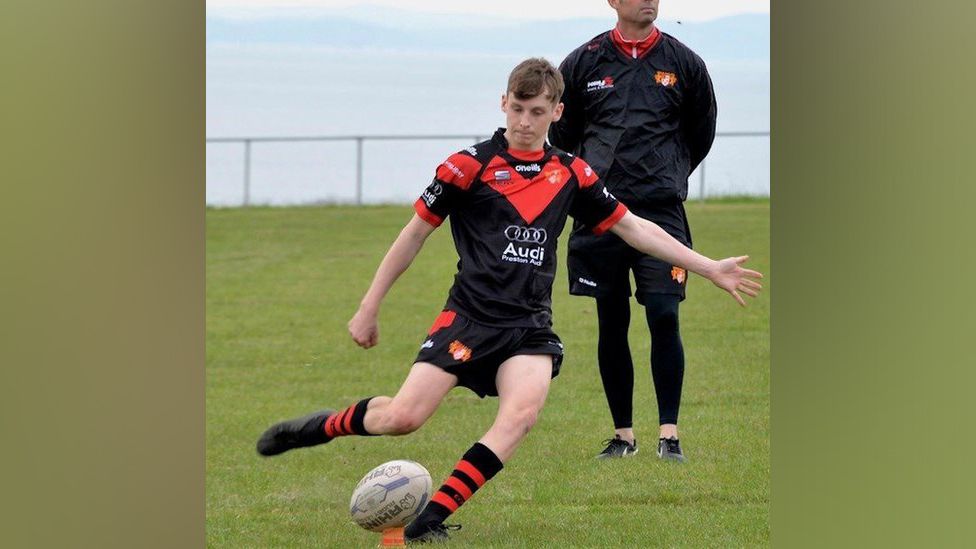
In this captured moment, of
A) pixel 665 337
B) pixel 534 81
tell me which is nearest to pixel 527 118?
pixel 534 81

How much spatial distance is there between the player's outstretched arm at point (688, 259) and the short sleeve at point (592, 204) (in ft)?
0.14

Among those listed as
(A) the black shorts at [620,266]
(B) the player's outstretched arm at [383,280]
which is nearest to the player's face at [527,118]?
(B) the player's outstretched arm at [383,280]

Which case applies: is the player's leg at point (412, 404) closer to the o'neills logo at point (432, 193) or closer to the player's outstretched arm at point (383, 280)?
the player's outstretched arm at point (383, 280)

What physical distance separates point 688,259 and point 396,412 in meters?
1.33

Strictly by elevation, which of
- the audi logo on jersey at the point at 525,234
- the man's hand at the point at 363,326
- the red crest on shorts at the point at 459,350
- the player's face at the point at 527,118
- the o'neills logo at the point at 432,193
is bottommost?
the red crest on shorts at the point at 459,350

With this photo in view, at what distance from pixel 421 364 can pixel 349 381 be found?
5558 mm

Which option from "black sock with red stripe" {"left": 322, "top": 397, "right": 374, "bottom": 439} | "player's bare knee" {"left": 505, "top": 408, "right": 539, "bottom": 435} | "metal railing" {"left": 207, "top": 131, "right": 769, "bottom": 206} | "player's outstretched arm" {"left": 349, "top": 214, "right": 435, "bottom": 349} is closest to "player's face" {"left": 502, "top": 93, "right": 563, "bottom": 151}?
"player's outstretched arm" {"left": 349, "top": 214, "right": 435, "bottom": 349}

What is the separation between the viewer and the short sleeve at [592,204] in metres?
6.10

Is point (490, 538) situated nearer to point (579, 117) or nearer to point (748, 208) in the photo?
point (579, 117)

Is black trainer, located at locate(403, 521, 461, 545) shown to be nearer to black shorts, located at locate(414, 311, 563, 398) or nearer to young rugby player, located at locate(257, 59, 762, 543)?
young rugby player, located at locate(257, 59, 762, 543)

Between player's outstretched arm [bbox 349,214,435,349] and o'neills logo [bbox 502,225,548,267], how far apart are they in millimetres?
324

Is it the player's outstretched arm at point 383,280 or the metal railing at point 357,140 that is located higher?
the metal railing at point 357,140

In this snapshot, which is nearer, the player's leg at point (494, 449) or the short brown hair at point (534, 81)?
the player's leg at point (494, 449)

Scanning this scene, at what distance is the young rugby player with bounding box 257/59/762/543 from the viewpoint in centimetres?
576
